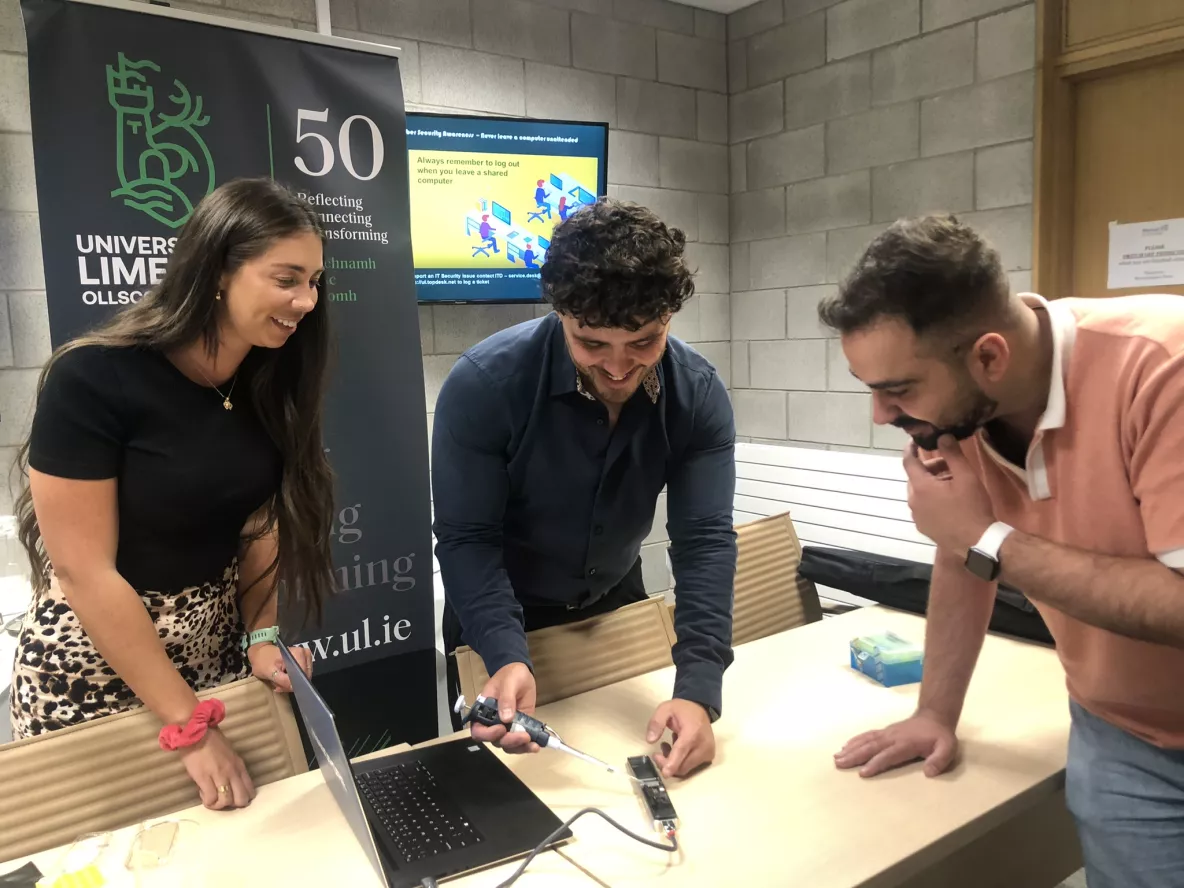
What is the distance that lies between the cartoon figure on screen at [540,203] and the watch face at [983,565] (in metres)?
2.47

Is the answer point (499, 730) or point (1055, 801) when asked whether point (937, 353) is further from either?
point (1055, 801)

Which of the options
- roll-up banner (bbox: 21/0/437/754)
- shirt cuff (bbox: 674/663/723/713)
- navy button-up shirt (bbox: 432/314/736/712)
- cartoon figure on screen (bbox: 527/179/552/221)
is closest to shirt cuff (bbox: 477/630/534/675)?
navy button-up shirt (bbox: 432/314/736/712)

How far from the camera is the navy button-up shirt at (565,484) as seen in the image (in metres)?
1.45

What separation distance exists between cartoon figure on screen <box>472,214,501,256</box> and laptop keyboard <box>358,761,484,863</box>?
7.19 feet

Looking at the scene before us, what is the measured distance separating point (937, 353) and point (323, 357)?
1.08 metres

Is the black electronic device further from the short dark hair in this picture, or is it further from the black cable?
the short dark hair

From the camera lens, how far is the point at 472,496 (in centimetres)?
146

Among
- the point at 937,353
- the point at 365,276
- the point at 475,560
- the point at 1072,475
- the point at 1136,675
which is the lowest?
the point at 1136,675

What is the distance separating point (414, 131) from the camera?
300 cm

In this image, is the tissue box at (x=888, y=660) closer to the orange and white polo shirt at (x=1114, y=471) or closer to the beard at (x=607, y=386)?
the orange and white polo shirt at (x=1114, y=471)

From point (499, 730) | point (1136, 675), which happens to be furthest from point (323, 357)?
point (1136, 675)

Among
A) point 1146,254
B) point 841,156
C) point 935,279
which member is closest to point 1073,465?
point 935,279

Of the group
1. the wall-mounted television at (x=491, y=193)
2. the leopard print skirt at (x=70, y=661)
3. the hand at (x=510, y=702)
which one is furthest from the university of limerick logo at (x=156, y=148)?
the hand at (x=510, y=702)

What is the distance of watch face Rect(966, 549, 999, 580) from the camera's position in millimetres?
1104
